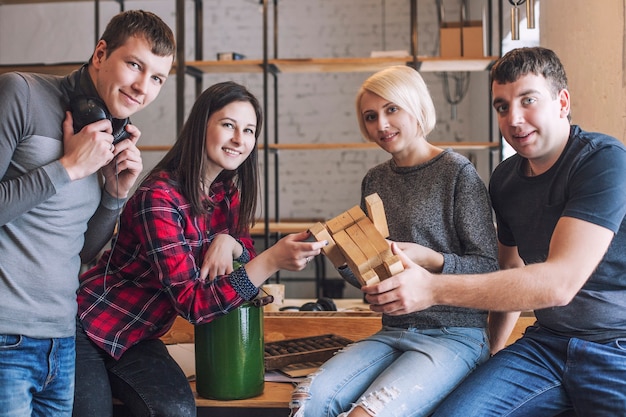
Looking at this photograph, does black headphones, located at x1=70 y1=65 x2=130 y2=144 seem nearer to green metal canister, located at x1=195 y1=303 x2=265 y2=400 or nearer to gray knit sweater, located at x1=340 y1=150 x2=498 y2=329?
green metal canister, located at x1=195 y1=303 x2=265 y2=400

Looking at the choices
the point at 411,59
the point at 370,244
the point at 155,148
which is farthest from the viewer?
the point at 155,148

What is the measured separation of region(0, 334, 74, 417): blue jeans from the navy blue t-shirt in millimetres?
1212

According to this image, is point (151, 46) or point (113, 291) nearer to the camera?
point (151, 46)

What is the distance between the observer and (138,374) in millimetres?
1736

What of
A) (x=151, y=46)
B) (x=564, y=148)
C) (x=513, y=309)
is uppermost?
(x=151, y=46)

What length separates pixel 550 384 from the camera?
1.67 meters

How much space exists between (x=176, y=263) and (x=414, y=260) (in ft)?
2.03

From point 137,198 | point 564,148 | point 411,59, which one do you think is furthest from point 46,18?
point 564,148

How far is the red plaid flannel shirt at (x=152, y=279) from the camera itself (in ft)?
5.50

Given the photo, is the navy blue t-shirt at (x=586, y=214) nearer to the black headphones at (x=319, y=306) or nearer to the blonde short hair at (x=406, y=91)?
the blonde short hair at (x=406, y=91)

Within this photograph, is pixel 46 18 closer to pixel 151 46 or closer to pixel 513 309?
pixel 151 46

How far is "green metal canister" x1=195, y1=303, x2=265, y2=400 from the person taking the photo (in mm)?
1736

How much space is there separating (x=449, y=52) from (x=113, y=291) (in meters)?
3.36

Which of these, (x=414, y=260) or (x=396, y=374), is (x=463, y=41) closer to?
(x=414, y=260)
